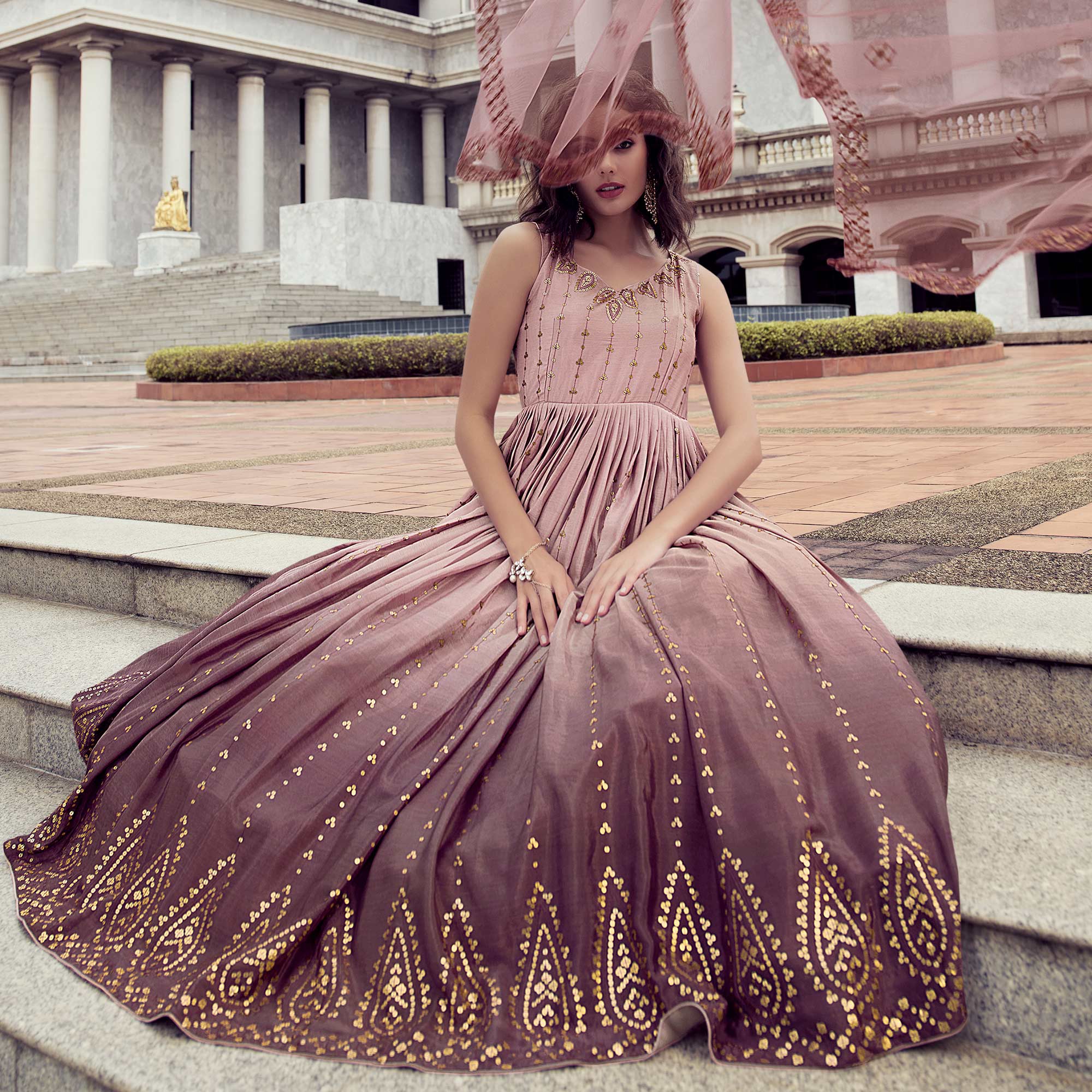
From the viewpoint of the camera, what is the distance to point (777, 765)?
5.49 feet

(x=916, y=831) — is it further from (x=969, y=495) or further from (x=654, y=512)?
(x=969, y=495)

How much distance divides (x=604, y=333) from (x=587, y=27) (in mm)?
739

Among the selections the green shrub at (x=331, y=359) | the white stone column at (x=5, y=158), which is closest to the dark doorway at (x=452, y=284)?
the green shrub at (x=331, y=359)

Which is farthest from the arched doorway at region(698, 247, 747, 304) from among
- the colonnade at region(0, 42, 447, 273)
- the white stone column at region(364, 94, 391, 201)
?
the white stone column at region(364, 94, 391, 201)

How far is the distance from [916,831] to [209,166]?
40049mm

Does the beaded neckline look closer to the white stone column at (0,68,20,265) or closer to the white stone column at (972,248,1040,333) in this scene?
the white stone column at (972,248,1040,333)

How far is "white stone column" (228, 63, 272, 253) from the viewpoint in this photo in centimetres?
3581

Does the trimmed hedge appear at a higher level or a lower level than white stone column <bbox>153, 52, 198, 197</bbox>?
lower

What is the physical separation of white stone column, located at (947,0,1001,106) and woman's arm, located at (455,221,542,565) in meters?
0.97

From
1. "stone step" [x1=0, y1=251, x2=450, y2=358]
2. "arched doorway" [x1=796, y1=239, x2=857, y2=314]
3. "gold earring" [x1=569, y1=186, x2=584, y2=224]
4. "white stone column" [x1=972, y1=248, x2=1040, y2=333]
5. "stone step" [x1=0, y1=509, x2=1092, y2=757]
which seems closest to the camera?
"stone step" [x1=0, y1=509, x2=1092, y2=757]

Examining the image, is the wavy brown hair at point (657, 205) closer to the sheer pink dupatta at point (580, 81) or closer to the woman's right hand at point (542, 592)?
the sheer pink dupatta at point (580, 81)

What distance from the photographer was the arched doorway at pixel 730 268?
25.4 meters

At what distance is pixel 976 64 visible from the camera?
1458mm

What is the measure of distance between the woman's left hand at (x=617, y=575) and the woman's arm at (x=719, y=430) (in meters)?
0.03
